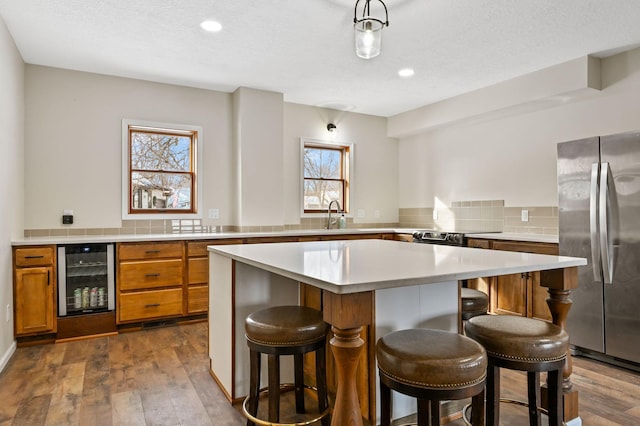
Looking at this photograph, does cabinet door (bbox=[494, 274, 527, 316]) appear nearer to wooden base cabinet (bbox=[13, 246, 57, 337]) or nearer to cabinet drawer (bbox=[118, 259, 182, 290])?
cabinet drawer (bbox=[118, 259, 182, 290])

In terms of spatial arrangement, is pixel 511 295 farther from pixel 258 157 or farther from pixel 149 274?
pixel 149 274

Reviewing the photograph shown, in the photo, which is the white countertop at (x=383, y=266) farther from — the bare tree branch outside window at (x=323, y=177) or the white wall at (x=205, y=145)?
the bare tree branch outside window at (x=323, y=177)

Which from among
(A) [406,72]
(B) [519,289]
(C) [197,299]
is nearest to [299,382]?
(C) [197,299]

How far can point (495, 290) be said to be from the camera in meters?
3.91

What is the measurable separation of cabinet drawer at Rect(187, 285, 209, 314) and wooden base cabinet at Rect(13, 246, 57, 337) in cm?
111

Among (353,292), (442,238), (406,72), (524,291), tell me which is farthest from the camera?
(442,238)

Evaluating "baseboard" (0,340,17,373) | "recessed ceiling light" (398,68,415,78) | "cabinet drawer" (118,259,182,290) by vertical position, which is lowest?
"baseboard" (0,340,17,373)

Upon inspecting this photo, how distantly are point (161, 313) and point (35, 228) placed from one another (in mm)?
1445

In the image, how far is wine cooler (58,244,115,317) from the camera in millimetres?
3527

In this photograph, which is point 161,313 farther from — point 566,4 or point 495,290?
point 566,4

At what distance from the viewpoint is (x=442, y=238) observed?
14.4 ft

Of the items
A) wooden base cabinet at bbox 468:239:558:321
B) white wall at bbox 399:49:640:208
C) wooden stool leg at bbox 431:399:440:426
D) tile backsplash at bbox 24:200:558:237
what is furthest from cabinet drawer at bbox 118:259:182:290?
white wall at bbox 399:49:640:208

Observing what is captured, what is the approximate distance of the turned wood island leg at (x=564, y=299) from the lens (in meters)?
1.96

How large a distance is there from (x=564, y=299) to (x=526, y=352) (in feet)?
1.80
